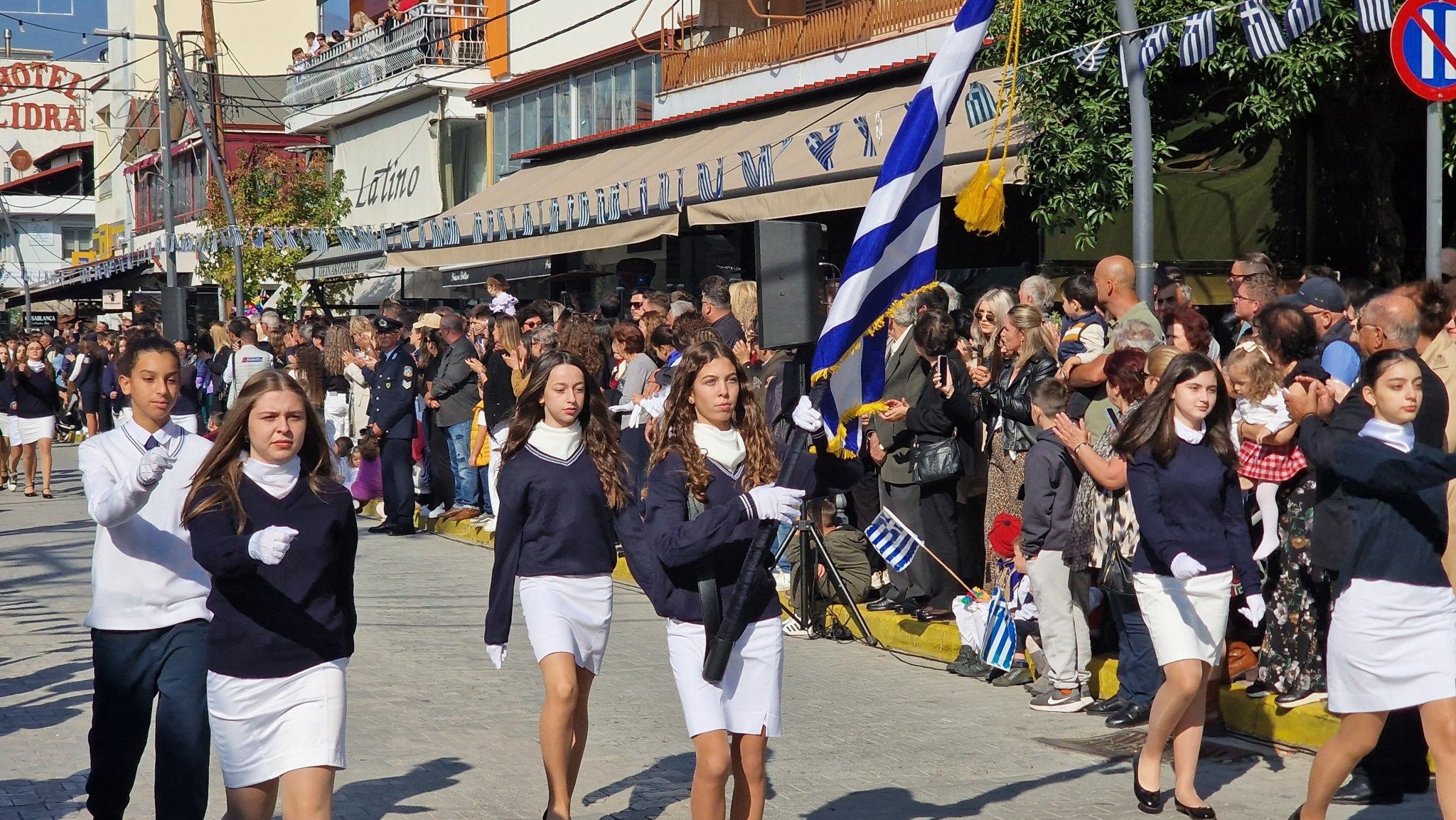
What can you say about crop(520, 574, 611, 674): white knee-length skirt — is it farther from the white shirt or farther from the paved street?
the white shirt

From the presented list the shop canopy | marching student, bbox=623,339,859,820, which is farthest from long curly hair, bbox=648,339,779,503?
the shop canopy

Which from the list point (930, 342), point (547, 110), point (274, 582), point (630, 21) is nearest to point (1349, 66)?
point (930, 342)

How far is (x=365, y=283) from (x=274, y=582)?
29146mm

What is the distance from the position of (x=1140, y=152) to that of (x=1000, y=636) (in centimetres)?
349

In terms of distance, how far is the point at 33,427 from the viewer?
1938cm

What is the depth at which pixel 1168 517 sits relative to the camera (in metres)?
6.05

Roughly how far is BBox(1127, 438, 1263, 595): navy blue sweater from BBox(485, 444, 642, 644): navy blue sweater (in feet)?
6.43

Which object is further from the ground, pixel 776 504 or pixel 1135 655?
pixel 776 504

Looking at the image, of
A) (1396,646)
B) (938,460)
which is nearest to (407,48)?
(938,460)

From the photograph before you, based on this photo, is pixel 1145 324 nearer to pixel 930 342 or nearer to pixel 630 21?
pixel 930 342

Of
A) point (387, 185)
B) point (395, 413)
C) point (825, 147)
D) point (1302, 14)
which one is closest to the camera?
point (1302, 14)

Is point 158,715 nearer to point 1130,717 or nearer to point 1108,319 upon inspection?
point 1130,717

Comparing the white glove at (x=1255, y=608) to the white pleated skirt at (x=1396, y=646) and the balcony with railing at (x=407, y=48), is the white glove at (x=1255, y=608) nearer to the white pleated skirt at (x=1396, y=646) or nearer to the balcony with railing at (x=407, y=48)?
the white pleated skirt at (x=1396, y=646)

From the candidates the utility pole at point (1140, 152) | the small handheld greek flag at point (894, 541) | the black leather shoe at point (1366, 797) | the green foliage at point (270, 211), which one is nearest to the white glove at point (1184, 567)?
the black leather shoe at point (1366, 797)
